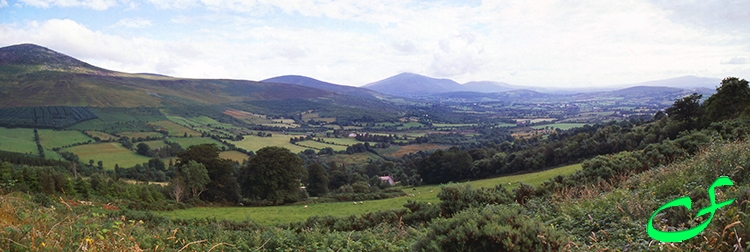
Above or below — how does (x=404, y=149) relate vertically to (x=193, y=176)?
below

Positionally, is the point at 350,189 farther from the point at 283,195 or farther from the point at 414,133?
the point at 414,133

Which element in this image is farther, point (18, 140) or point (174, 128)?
point (174, 128)

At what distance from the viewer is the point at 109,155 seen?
71875 millimetres

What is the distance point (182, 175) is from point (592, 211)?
30.4m

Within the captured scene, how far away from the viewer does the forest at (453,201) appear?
17.9 feet

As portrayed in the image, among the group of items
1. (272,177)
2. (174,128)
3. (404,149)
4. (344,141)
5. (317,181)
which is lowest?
(404,149)

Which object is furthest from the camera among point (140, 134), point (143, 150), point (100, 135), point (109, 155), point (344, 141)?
point (344, 141)

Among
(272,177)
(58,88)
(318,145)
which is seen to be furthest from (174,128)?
(272,177)

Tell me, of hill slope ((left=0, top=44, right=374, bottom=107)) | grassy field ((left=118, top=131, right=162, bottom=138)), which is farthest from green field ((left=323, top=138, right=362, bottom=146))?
hill slope ((left=0, top=44, right=374, bottom=107))

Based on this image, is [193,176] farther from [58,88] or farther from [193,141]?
[58,88]

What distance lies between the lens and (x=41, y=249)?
4.84 m

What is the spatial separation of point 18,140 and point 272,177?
76.0m

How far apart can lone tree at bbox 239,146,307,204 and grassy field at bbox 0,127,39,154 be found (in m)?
58.0

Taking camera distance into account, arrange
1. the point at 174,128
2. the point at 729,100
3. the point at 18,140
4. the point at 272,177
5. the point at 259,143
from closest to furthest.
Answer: the point at 729,100, the point at 272,177, the point at 18,140, the point at 259,143, the point at 174,128
